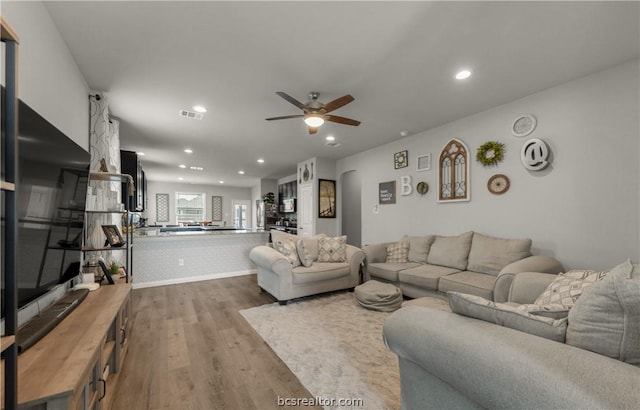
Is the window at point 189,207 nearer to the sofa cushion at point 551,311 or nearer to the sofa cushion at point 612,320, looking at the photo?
the sofa cushion at point 551,311

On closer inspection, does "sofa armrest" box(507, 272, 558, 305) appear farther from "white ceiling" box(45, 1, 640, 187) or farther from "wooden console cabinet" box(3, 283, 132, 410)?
"wooden console cabinet" box(3, 283, 132, 410)

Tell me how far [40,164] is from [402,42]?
2.45 m

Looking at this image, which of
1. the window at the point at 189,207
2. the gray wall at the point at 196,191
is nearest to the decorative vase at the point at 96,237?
the gray wall at the point at 196,191

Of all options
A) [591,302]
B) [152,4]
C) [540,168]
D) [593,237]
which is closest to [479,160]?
[540,168]

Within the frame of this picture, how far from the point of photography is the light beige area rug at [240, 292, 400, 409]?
5.82 feet

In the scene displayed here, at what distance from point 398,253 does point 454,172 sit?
58.7 inches

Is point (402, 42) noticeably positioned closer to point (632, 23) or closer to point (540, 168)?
point (632, 23)

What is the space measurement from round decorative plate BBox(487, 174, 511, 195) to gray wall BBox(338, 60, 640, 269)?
0.06 metres

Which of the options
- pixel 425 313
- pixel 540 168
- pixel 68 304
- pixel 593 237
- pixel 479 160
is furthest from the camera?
pixel 479 160

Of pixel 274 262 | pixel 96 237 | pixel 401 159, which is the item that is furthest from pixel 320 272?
pixel 401 159

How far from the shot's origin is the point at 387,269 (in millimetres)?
3717

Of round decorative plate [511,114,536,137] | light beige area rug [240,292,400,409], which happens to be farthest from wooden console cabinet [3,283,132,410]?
round decorative plate [511,114,536,137]

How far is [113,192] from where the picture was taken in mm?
3035

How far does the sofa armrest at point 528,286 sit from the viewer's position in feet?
6.86
